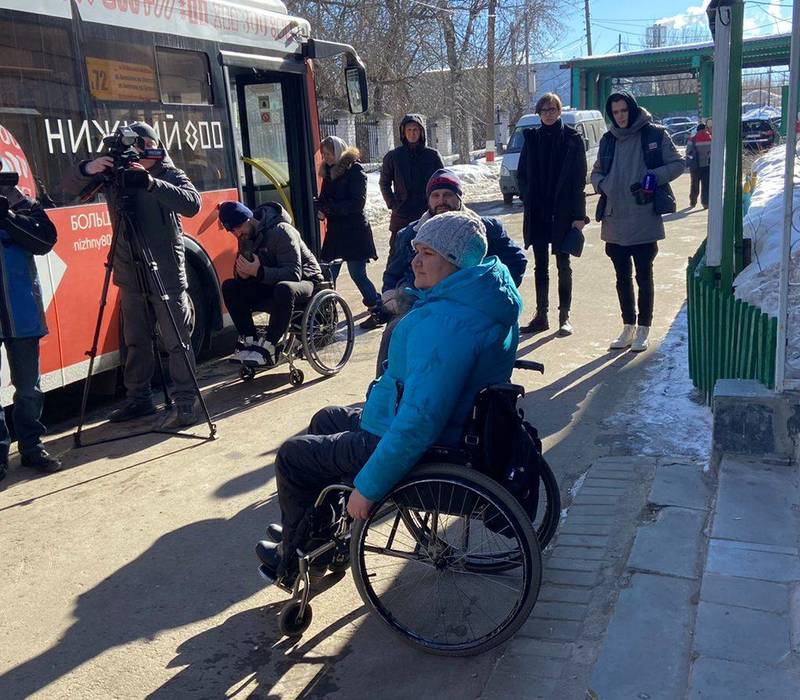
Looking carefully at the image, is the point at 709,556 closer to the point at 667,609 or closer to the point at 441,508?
the point at 667,609

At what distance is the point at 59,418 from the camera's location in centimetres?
597

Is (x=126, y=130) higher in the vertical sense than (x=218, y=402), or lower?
higher

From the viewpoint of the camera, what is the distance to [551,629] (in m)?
3.03

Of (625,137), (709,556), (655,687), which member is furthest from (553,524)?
(625,137)

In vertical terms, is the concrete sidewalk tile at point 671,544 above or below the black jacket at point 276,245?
below

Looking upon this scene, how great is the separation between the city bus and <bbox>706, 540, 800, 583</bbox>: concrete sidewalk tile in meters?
3.98

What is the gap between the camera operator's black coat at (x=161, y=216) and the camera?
17.3 ft

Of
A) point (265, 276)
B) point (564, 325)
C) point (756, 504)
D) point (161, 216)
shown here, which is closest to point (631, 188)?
point (564, 325)

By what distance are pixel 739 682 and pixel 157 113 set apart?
5439mm

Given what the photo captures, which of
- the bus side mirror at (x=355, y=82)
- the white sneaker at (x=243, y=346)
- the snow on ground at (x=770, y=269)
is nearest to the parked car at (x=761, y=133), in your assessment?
the snow on ground at (x=770, y=269)

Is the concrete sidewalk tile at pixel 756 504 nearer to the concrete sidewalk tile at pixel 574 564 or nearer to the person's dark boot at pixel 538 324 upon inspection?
the concrete sidewalk tile at pixel 574 564

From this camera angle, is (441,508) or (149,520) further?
(149,520)

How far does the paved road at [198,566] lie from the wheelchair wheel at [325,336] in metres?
0.23

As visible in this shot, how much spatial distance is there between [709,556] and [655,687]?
840 millimetres
